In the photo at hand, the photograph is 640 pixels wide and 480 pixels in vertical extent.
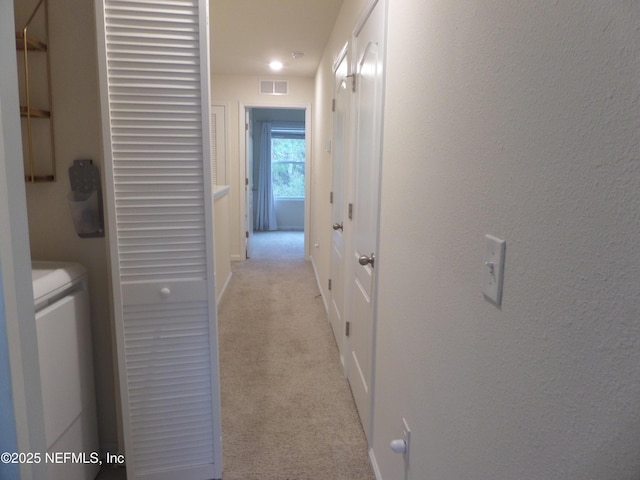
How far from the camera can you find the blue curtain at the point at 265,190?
8.09m

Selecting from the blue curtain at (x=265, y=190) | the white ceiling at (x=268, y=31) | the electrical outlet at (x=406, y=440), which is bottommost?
the electrical outlet at (x=406, y=440)

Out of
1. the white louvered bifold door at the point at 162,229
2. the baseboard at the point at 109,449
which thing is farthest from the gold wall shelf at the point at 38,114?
the baseboard at the point at 109,449

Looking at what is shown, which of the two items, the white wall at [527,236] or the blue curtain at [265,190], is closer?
the white wall at [527,236]

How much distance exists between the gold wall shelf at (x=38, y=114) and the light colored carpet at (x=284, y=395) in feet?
4.85

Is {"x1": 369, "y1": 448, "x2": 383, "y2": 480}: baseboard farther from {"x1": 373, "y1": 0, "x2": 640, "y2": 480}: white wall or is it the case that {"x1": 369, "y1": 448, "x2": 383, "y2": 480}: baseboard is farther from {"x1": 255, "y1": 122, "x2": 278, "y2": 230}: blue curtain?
{"x1": 255, "y1": 122, "x2": 278, "y2": 230}: blue curtain

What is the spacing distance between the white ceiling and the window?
131 inches

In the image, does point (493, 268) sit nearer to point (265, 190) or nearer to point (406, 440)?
point (406, 440)

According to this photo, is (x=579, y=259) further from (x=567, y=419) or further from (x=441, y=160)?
(x=441, y=160)

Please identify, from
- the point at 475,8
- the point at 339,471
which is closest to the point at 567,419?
the point at 475,8

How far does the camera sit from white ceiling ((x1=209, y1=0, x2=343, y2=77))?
294cm

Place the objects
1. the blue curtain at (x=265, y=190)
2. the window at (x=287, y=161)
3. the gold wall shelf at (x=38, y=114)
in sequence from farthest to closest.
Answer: the window at (x=287, y=161) < the blue curtain at (x=265, y=190) < the gold wall shelf at (x=38, y=114)

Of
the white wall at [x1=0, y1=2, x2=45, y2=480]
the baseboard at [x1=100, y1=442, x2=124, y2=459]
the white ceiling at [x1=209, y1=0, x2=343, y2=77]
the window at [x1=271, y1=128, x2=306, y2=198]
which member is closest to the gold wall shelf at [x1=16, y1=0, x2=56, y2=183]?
the white wall at [x1=0, y1=2, x2=45, y2=480]

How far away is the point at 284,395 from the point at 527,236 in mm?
2033

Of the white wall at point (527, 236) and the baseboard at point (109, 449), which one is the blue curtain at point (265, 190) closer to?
the baseboard at point (109, 449)
